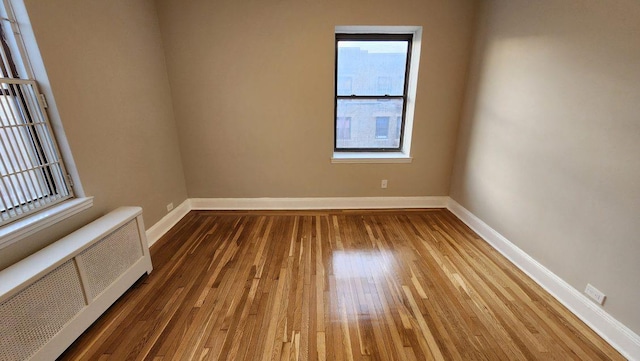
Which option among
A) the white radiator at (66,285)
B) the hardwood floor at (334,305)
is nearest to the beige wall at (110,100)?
the white radiator at (66,285)

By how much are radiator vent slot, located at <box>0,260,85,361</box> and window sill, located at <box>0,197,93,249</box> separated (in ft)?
1.04

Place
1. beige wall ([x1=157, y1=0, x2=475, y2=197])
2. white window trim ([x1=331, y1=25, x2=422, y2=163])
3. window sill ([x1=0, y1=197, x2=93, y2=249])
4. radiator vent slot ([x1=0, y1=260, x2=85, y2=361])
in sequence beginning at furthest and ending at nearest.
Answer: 1. white window trim ([x1=331, y1=25, x2=422, y2=163])
2. beige wall ([x1=157, y1=0, x2=475, y2=197])
3. window sill ([x1=0, y1=197, x2=93, y2=249])
4. radiator vent slot ([x1=0, y1=260, x2=85, y2=361])

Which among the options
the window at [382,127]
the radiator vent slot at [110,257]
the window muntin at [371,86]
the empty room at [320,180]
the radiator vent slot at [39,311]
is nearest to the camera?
the radiator vent slot at [39,311]

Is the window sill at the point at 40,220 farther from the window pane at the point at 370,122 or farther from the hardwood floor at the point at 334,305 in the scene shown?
the window pane at the point at 370,122

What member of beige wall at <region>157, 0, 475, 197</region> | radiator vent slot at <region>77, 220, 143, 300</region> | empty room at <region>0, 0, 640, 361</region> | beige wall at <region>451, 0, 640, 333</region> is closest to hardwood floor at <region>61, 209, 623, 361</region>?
empty room at <region>0, 0, 640, 361</region>

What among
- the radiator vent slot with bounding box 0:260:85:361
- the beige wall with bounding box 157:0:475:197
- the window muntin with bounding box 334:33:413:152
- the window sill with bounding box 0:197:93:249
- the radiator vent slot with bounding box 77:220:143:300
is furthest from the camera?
the window muntin with bounding box 334:33:413:152

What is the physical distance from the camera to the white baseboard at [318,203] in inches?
139

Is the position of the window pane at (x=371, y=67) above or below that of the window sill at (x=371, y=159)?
above

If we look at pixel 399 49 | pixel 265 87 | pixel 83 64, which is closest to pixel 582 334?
pixel 399 49

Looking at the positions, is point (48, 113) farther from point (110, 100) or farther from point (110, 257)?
point (110, 257)

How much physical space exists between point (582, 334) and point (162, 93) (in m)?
4.28

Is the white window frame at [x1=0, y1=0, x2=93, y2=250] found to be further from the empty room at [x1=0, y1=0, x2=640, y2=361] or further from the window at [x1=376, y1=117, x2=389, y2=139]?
the window at [x1=376, y1=117, x2=389, y2=139]

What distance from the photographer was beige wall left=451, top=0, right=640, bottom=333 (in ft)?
5.11

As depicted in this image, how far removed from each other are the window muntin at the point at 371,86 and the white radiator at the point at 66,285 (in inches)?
102
